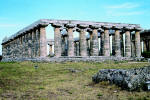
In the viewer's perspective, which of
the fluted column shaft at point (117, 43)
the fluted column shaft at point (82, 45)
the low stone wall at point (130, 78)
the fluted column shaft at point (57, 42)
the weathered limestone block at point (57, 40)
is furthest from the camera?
Answer: the fluted column shaft at point (117, 43)

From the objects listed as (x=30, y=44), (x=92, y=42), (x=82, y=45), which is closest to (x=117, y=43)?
(x=92, y=42)

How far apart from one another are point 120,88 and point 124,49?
40714 millimetres

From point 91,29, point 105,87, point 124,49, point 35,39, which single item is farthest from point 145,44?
point 105,87

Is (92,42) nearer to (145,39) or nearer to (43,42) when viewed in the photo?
(43,42)

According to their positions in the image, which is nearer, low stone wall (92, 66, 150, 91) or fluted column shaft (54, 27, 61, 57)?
low stone wall (92, 66, 150, 91)

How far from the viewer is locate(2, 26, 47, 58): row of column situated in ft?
137

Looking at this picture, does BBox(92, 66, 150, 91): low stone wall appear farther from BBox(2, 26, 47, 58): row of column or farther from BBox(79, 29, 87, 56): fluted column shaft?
BBox(79, 29, 87, 56): fluted column shaft

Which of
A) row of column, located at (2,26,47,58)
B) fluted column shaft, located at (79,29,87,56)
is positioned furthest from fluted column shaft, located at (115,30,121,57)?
row of column, located at (2,26,47,58)

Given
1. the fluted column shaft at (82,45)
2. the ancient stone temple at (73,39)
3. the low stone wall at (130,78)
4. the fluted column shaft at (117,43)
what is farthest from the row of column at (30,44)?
the low stone wall at (130,78)

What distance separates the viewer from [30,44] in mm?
48938

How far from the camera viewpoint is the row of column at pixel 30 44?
41844 millimetres

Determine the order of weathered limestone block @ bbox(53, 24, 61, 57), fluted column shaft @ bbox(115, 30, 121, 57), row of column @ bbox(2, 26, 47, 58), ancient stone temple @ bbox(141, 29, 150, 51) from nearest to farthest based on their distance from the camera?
row of column @ bbox(2, 26, 47, 58)
weathered limestone block @ bbox(53, 24, 61, 57)
fluted column shaft @ bbox(115, 30, 121, 57)
ancient stone temple @ bbox(141, 29, 150, 51)

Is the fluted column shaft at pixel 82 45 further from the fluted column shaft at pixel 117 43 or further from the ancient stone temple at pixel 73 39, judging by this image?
the fluted column shaft at pixel 117 43

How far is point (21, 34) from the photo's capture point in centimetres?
5281
